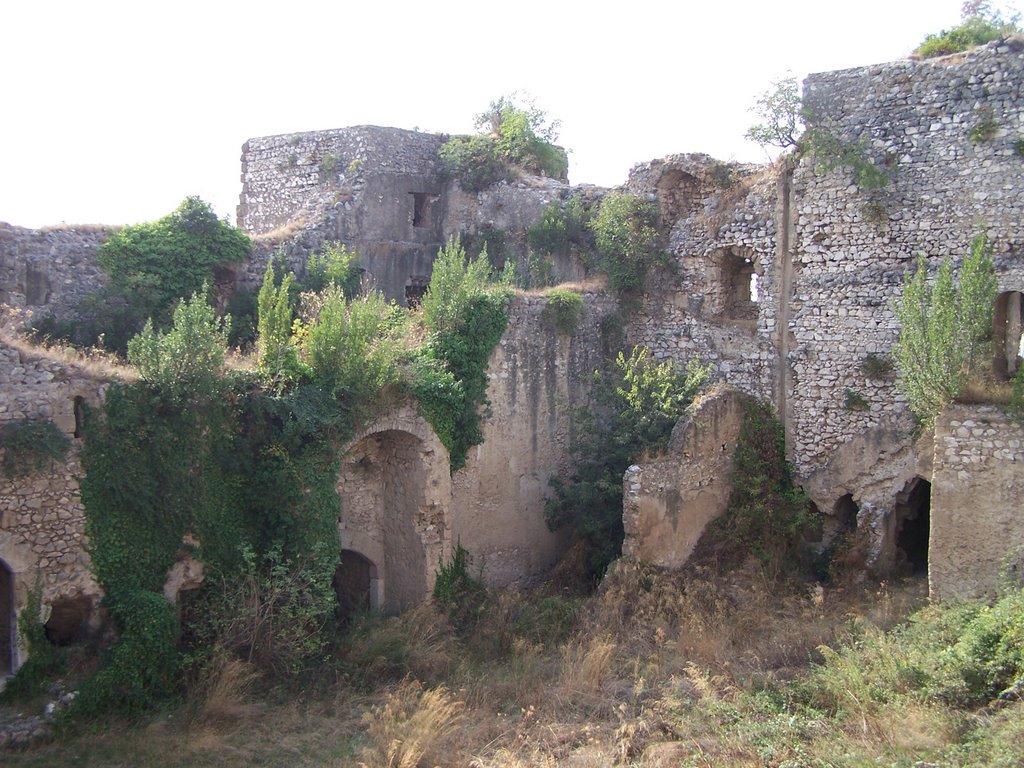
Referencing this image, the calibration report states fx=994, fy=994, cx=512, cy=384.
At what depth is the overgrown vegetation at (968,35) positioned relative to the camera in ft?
48.2

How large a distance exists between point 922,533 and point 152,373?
38.0ft

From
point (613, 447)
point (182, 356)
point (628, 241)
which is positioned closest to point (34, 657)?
point (182, 356)

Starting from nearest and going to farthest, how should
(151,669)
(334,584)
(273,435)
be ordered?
(151,669) < (273,435) < (334,584)

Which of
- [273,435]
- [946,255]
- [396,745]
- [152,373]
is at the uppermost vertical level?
[946,255]

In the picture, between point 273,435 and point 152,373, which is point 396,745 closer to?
point 273,435

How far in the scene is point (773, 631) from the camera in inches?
508

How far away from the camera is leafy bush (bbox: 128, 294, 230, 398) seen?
11.3 m

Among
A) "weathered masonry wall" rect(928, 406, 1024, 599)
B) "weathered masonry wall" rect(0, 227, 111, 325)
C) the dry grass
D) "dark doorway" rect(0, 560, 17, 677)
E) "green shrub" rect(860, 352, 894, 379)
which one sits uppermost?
"weathered masonry wall" rect(0, 227, 111, 325)

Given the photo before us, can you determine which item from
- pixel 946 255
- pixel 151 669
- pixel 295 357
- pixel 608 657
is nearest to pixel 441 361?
pixel 295 357

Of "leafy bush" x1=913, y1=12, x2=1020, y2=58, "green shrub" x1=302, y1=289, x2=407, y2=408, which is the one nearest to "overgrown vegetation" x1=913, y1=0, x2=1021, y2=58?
"leafy bush" x1=913, y1=12, x2=1020, y2=58

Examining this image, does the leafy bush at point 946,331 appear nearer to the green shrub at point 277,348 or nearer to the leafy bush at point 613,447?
the leafy bush at point 613,447

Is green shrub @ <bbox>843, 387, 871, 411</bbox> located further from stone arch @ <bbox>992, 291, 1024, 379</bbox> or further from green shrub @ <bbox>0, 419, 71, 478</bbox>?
green shrub @ <bbox>0, 419, 71, 478</bbox>

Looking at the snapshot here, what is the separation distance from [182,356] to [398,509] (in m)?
4.23

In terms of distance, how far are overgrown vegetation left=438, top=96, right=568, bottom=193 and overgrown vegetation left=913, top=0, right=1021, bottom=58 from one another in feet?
25.4
